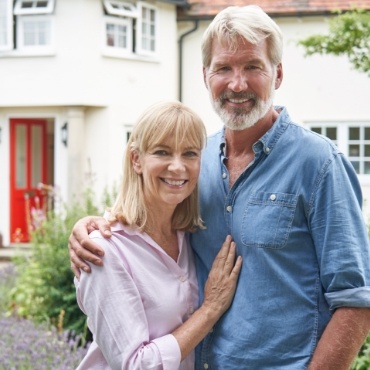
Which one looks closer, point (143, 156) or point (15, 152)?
point (143, 156)

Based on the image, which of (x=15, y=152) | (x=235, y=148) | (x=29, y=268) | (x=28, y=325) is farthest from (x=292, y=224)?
(x=15, y=152)

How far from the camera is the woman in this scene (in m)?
2.55

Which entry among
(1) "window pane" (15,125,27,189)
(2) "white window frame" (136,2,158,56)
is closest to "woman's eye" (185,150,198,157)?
(2) "white window frame" (136,2,158,56)

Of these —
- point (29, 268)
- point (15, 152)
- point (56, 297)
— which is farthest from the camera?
point (15, 152)

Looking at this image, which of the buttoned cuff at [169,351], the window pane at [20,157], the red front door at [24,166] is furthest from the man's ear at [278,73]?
the window pane at [20,157]

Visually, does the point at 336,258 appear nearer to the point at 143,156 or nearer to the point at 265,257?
the point at 265,257

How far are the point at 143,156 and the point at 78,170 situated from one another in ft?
41.5

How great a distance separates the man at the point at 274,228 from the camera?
2.43 m

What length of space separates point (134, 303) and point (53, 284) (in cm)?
469

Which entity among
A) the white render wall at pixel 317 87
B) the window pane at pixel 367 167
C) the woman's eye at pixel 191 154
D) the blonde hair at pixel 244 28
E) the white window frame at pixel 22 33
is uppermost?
the white window frame at pixel 22 33

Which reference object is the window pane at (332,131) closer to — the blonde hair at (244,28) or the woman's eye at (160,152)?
the blonde hair at (244,28)

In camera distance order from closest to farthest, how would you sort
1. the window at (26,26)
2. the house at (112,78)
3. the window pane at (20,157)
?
1. the house at (112,78)
2. the window at (26,26)
3. the window pane at (20,157)

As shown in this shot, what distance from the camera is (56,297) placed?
702 centimetres

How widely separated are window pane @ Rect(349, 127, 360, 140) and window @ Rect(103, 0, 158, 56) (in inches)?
169
